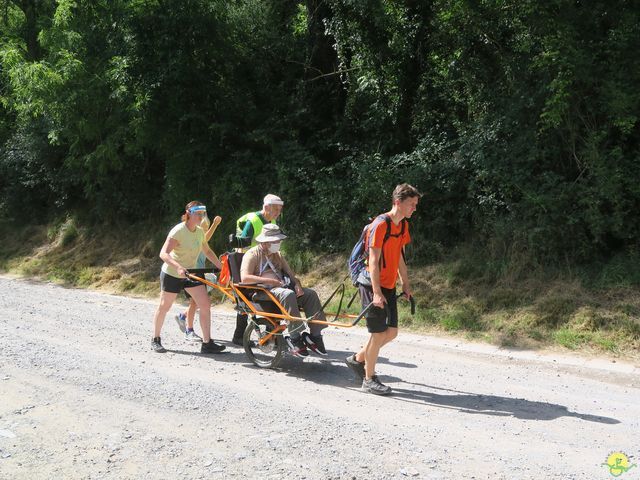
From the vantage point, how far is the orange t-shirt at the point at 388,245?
641 centimetres

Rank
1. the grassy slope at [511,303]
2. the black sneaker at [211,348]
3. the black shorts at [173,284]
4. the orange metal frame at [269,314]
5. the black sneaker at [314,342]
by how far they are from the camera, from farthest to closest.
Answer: the grassy slope at [511,303] < the black shorts at [173,284] < the black sneaker at [211,348] < the black sneaker at [314,342] < the orange metal frame at [269,314]

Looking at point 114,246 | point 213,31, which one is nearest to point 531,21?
→ point 213,31

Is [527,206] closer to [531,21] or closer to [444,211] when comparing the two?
[444,211]

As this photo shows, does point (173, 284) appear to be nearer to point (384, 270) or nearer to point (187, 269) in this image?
point (187, 269)

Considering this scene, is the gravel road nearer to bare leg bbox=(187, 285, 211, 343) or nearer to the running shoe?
the running shoe

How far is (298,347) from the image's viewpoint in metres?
7.38

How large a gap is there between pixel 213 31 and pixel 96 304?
6914 mm

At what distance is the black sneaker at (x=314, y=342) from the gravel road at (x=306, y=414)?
Result: 1.02 ft

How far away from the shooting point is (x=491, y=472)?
4703 millimetres

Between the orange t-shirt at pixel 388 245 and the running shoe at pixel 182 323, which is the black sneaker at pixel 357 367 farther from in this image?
the running shoe at pixel 182 323

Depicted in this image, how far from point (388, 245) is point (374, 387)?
1.47 metres

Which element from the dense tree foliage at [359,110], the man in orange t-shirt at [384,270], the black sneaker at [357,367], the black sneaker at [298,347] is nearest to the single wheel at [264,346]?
the black sneaker at [298,347]

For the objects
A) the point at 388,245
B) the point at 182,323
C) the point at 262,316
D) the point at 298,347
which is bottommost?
the point at 182,323

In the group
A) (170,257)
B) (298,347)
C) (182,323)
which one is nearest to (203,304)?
Answer: (170,257)
